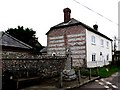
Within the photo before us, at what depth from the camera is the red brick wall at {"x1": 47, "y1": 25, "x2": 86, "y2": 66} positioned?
2602cm

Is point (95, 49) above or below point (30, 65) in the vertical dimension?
above

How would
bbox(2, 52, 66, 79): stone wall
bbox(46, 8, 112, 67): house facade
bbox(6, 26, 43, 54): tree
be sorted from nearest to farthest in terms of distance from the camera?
bbox(2, 52, 66, 79): stone wall < bbox(46, 8, 112, 67): house facade < bbox(6, 26, 43, 54): tree

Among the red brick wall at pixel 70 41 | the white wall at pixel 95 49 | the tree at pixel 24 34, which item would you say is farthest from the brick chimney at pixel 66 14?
the tree at pixel 24 34

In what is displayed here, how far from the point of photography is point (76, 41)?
2662 centimetres

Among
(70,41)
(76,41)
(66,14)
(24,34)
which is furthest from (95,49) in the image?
(24,34)

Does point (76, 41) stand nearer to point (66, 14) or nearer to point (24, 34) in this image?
point (66, 14)

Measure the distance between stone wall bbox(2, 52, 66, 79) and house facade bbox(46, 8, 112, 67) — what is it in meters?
8.41

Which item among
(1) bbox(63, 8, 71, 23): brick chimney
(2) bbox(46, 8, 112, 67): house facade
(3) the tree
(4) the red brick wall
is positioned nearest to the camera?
(2) bbox(46, 8, 112, 67): house facade

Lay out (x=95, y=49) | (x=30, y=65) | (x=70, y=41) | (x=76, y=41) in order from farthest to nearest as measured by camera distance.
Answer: (x=95, y=49), (x=70, y=41), (x=76, y=41), (x=30, y=65)

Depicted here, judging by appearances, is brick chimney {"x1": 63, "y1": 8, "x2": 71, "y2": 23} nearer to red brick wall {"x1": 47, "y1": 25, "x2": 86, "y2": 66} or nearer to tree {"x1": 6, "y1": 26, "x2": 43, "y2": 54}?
red brick wall {"x1": 47, "y1": 25, "x2": 86, "y2": 66}

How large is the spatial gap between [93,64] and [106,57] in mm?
9277

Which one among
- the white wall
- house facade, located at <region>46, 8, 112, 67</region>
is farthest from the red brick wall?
the white wall

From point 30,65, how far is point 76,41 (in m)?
13.5

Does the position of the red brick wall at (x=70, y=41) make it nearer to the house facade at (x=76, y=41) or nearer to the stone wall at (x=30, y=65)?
the house facade at (x=76, y=41)
